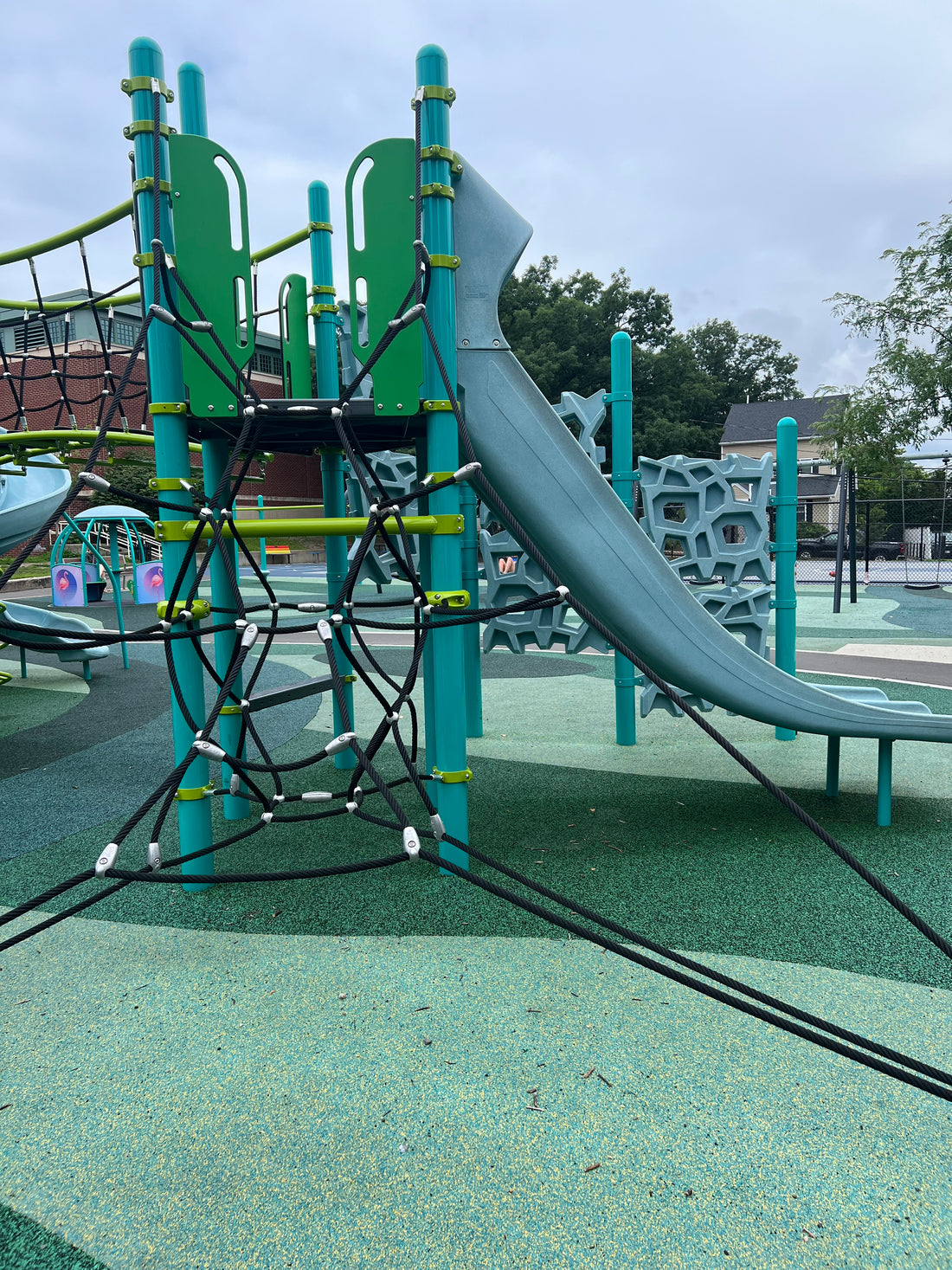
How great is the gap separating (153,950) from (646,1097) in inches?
53.4

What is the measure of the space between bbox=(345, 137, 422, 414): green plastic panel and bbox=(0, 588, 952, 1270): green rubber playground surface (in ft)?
5.18

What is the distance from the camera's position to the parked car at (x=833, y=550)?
19297 millimetres

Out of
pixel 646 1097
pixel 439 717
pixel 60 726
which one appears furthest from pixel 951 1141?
pixel 60 726

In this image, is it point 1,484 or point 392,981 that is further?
point 1,484

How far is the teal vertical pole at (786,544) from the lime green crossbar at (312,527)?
221cm

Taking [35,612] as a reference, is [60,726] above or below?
below

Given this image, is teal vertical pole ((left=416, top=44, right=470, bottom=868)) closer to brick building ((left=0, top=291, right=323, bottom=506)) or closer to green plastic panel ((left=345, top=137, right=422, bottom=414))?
green plastic panel ((left=345, top=137, right=422, bottom=414))

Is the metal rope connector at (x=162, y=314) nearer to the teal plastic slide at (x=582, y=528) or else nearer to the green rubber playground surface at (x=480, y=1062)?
the teal plastic slide at (x=582, y=528)

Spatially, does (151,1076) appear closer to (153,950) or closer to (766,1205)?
(153,950)

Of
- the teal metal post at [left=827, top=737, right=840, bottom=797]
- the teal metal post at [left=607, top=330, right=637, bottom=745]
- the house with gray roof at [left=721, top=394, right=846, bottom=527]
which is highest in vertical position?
the house with gray roof at [left=721, top=394, right=846, bottom=527]

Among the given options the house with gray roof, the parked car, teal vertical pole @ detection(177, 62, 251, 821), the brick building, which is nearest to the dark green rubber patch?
teal vertical pole @ detection(177, 62, 251, 821)

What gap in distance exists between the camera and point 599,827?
3.17 meters

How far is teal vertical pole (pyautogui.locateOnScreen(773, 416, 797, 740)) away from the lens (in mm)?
4266

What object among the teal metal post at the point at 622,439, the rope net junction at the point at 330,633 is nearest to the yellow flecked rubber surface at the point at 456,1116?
the rope net junction at the point at 330,633
